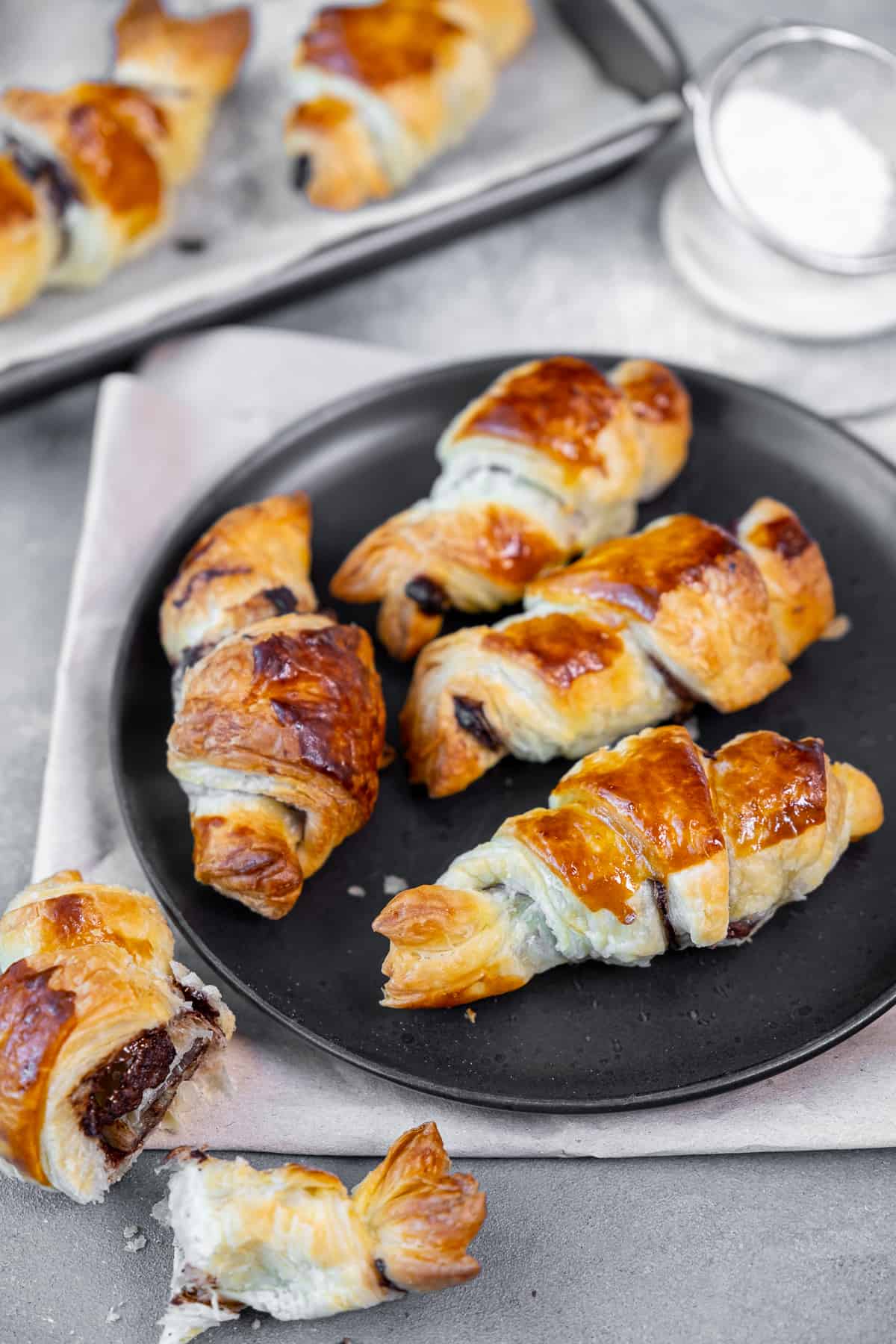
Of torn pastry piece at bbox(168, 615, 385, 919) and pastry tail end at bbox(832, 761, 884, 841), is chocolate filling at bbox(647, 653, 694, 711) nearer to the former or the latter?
pastry tail end at bbox(832, 761, 884, 841)

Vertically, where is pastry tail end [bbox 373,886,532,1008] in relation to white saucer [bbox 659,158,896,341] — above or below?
below

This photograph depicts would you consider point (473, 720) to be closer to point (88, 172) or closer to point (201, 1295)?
point (201, 1295)

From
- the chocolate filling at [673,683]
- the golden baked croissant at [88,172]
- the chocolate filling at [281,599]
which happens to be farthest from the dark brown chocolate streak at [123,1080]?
the golden baked croissant at [88,172]

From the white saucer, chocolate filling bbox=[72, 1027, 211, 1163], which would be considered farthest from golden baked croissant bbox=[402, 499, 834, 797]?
the white saucer

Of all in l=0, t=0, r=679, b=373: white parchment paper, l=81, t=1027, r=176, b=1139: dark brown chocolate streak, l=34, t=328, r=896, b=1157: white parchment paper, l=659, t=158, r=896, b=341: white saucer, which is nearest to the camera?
l=81, t=1027, r=176, b=1139: dark brown chocolate streak

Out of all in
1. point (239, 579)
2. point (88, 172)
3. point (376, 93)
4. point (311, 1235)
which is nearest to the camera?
point (311, 1235)

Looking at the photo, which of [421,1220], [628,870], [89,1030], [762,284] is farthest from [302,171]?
[421,1220]

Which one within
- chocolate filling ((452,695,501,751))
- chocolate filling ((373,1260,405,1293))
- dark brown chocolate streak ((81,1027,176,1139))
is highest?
chocolate filling ((452,695,501,751))
